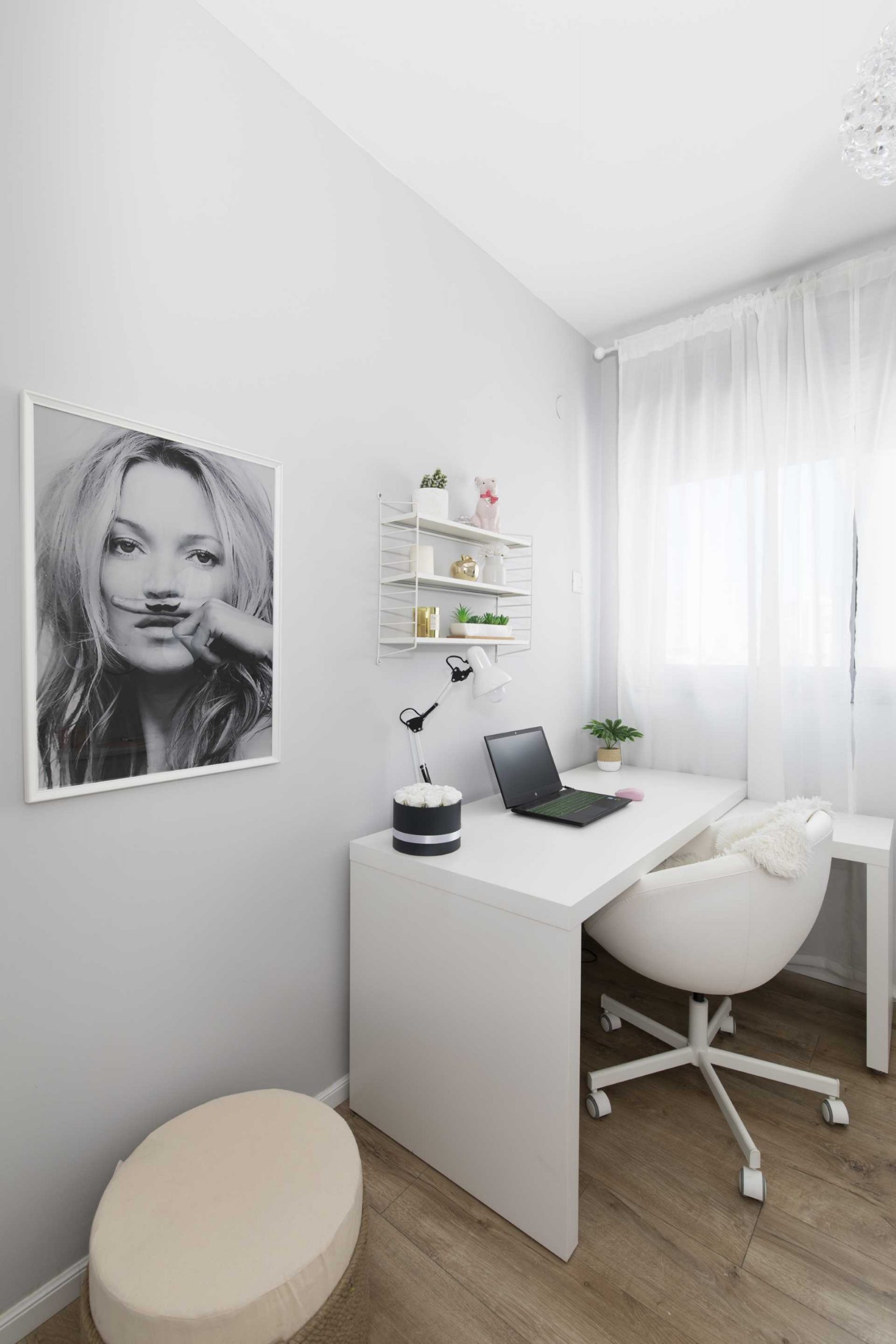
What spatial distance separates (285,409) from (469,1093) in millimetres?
1670

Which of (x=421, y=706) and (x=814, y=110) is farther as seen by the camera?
(x=421, y=706)

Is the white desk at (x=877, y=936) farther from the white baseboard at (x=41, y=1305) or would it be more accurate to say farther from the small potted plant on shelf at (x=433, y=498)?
the white baseboard at (x=41, y=1305)

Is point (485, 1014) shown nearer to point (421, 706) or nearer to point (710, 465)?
point (421, 706)

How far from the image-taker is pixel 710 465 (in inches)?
101

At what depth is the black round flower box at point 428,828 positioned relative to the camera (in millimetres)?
1578

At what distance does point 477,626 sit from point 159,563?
0.98m

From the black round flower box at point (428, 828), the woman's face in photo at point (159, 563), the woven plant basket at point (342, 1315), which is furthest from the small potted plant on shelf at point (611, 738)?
the woven plant basket at point (342, 1315)

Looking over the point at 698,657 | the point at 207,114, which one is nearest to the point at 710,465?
the point at 698,657

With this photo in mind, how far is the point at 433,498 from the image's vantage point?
5.98 ft

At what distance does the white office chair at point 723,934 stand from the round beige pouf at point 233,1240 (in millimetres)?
814

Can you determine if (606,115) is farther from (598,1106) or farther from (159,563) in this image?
(598,1106)

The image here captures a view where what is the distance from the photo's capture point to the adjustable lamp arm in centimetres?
185

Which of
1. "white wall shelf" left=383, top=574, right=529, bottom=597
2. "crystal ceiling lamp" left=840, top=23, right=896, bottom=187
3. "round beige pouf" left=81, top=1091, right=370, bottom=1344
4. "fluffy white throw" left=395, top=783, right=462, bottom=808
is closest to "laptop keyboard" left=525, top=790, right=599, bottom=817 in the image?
"fluffy white throw" left=395, top=783, right=462, bottom=808

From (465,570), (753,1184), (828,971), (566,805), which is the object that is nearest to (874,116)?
(465,570)
